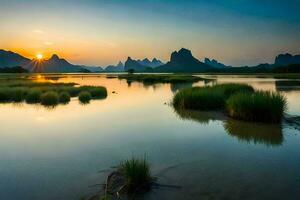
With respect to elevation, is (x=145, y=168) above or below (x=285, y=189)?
above

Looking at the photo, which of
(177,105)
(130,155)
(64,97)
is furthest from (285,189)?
(64,97)

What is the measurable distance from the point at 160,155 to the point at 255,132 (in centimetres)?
637

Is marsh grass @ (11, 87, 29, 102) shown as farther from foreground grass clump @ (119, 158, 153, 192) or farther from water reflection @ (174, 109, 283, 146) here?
foreground grass clump @ (119, 158, 153, 192)

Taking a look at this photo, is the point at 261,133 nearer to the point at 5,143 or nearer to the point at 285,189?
the point at 285,189

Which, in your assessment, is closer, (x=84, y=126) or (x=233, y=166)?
(x=233, y=166)

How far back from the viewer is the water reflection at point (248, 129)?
44.3 ft

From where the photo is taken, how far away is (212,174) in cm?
882

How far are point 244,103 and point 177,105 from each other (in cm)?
737

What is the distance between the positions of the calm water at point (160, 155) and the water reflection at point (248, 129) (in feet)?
0.14

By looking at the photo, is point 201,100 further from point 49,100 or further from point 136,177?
point 136,177

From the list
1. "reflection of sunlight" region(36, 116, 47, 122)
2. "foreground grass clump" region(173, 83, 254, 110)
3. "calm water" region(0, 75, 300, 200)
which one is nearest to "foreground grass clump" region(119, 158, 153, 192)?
"calm water" region(0, 75, 300, 200)

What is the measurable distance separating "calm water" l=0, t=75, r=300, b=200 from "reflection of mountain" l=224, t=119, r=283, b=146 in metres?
0.04

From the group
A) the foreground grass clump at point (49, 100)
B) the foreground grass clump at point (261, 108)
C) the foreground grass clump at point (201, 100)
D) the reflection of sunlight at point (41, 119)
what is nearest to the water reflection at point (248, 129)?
the foreground grass clump at point (261, 108)

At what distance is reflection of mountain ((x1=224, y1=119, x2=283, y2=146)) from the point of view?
44.0 feet
